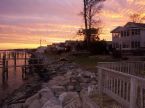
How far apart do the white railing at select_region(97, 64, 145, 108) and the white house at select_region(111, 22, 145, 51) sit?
3745 centimetres

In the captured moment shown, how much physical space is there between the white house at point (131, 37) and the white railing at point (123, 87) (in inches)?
1474

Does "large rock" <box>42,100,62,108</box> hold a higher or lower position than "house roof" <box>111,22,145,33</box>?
lower

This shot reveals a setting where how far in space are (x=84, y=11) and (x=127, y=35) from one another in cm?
1069

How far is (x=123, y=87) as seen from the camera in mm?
9516

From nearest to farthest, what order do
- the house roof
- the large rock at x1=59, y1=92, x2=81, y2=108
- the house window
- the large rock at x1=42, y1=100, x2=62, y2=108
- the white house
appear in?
1. the large rock at x1=59, y1=92, x2=81, y2=108
2. the large rock at x1=42, y1=100, x2=62, y2=108
3. the white house
4. the house window
5. the house roof

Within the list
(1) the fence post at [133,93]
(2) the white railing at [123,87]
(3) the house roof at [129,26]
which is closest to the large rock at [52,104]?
(2) the white railing at [123,87]

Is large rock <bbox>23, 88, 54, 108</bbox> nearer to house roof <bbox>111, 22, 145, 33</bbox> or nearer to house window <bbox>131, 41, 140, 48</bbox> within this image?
house window <bbox>131, 41, 140, 48</bbox>

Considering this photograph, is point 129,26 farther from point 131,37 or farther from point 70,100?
point 70,100

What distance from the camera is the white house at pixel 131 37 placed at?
4959 cm

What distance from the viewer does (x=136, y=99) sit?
8312 mm

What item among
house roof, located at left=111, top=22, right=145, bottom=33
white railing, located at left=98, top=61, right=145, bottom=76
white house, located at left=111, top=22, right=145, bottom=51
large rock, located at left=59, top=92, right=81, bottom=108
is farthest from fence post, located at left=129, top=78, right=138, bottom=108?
house roof, located at left=111, top=22, right=145, bottom=33

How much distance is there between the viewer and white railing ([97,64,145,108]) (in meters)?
8.27

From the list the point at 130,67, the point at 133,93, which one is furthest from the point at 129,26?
the point at 133,93

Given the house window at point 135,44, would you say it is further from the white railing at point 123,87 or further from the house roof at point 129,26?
the white railing at point 123,87
